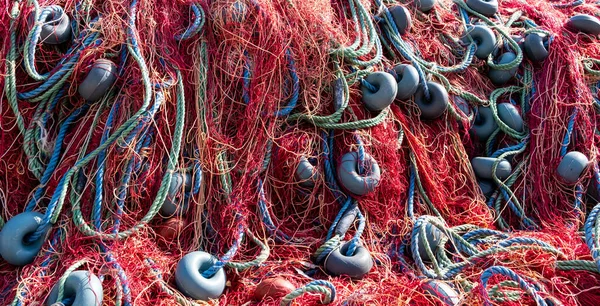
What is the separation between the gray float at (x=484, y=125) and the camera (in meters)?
3.35

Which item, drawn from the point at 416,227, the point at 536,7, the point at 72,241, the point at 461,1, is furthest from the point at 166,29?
the point at 536,7

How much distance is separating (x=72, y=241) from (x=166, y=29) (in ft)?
4.04

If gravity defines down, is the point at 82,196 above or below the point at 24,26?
below

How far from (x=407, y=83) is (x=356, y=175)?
2.22 ft

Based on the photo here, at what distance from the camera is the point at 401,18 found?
3402 mm

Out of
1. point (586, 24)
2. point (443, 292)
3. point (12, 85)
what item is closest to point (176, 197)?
point (12, 85)

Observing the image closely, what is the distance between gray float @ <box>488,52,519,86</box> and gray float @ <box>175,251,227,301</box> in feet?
7.56

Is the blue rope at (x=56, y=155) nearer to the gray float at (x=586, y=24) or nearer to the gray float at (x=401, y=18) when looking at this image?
the gray float at (x=401, y=18)

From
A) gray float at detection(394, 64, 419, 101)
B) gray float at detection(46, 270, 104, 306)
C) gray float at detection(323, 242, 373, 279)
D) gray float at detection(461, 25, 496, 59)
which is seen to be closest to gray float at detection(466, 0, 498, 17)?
gray float at detection(461, 25, 496, 59)

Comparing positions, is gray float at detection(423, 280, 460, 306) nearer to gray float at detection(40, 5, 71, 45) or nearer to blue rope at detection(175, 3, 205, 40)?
blue rope at detection(175, 3, 205, 40)

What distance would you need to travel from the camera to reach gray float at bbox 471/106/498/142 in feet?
11.0

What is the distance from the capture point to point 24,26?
2691 mm

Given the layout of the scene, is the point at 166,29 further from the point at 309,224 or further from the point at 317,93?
the point at 309,224

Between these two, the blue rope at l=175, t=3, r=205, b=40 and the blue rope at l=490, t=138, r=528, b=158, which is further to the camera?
the blue rope at l=490, t=138, r=528, b=158
